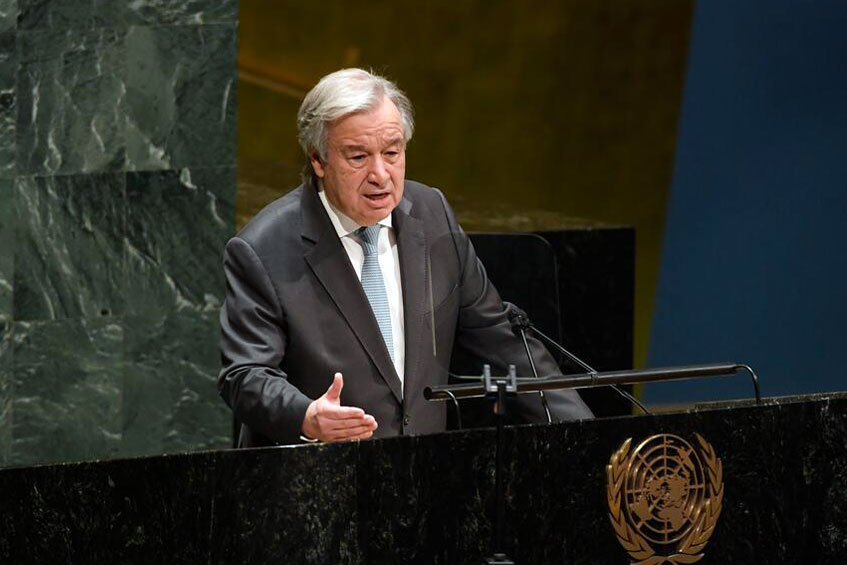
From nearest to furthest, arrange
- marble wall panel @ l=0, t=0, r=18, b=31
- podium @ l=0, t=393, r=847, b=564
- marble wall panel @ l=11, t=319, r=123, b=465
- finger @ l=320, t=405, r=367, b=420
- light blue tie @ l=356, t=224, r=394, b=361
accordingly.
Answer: podium @ l=0, t=393, r=847, b=564, finger @ l=320, t=405, r=367, b=420, light blue tie @ l=356, t=224, r=394, b=361, marble wall panel @ l=0, t=0, r=18, b=31, marble wall panel @ l=11, t=319, r=123, b=465

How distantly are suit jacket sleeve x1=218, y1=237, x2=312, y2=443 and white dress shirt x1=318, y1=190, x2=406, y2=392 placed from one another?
21 cm

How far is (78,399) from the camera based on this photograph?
519cm

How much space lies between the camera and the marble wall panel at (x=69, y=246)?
5039 mm

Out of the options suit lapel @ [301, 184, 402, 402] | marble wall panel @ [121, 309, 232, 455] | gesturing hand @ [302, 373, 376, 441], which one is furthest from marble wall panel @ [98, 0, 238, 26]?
gesturing hand @ [302, 373, 376, 441]

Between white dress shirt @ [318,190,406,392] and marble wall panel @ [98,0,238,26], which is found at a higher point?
marble wall panel @ [98,0,238,26]

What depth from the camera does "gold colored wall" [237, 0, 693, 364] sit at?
6574mm

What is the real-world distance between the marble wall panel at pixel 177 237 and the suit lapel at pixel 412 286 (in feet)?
6.20

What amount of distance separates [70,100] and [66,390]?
100 cm

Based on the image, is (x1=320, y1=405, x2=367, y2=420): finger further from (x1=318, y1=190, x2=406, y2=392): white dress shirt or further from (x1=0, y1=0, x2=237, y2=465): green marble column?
(x1=0, y1=0, x2=237, y2=465): green marble column

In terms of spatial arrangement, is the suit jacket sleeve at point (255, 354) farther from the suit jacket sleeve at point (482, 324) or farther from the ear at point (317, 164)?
the suit jacket sleeve at point (482, 324)

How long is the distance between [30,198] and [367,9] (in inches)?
86.5

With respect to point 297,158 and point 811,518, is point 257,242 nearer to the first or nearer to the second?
point 811,518

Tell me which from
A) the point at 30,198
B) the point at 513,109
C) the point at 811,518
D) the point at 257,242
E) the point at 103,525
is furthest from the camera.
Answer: the point at 513,109

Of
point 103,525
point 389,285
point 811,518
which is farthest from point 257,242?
point 811,518
